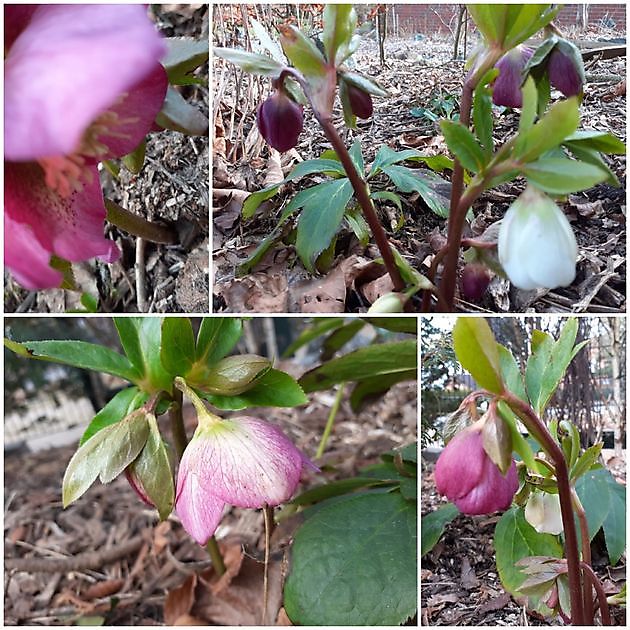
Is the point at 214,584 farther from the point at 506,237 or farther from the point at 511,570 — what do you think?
the point at 506,237

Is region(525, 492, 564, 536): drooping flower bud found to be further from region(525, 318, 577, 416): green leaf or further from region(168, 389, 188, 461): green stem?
region(168, 389, 188, 461): green stem

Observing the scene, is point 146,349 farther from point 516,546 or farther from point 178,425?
point 516,546

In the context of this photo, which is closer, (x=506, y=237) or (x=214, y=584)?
(x=506, y=237)

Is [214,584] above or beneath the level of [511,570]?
beneath

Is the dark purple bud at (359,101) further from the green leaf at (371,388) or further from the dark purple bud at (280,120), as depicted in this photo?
the green leaf at (371,388)

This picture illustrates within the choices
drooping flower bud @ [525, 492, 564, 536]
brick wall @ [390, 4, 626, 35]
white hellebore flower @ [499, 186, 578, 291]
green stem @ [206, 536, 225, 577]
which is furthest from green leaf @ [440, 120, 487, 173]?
green stem @ [206, 536, 225, 577]

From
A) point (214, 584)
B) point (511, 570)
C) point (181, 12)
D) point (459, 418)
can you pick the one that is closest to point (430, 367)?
point (459, 418)

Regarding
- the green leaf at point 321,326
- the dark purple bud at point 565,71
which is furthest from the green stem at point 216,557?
the dark purple bud at point 565,71
